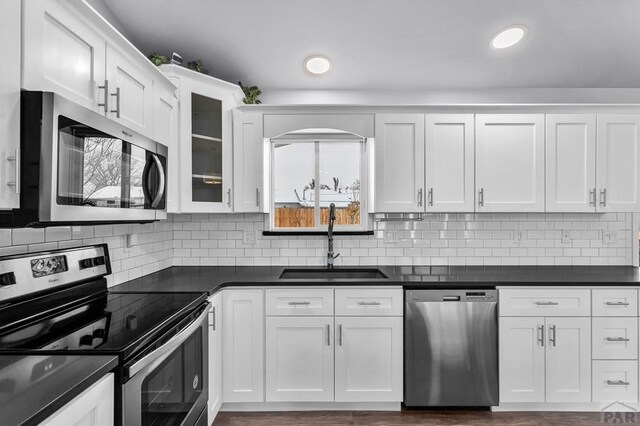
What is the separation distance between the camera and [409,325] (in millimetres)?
→ 2463

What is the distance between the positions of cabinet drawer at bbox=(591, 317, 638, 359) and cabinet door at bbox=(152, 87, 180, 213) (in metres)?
2.78

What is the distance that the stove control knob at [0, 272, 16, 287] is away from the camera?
1.37 metres

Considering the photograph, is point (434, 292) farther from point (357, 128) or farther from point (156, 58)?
point (156, 58)

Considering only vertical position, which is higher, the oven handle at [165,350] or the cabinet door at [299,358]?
the oven handle at [165,350]

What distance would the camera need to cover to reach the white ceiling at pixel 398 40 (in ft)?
8.11

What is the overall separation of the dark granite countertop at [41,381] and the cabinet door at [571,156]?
116 inches

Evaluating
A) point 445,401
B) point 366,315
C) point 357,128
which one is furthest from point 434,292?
point 357,128

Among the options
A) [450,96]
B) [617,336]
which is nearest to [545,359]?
[617,336]

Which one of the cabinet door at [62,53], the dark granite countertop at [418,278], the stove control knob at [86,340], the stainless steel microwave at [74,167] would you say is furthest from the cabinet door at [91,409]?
the dark granite countertop at [418,278]

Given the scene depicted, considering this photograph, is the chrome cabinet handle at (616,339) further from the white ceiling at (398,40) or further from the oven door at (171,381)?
the oven door at (171,381)

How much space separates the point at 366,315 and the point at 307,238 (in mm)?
885

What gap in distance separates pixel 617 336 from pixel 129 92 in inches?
125

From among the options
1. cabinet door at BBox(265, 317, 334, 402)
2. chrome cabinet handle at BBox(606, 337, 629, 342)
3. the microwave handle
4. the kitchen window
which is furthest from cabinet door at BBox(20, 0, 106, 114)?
chrome cabinet handle at BBox(606, 337, 629, 342)

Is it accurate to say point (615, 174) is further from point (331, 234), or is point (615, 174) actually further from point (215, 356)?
point (215, 356)
